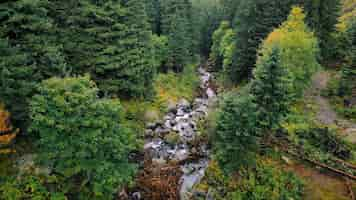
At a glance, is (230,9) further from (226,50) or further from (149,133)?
(149,133)

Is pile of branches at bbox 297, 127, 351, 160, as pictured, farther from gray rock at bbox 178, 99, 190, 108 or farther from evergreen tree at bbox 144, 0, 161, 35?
evergreen tree at bbox 144, 0, 161, 35

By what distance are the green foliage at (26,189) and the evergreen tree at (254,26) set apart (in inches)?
901

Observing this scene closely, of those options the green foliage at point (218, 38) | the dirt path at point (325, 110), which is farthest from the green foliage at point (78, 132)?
the green foliage at point (218, 38)

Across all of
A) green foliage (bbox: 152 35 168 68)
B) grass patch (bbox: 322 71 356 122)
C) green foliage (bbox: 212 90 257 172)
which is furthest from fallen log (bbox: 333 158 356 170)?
green foliage (bbox: 152 35 168 68)

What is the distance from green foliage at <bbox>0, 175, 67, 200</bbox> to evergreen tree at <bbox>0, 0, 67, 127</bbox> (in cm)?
320

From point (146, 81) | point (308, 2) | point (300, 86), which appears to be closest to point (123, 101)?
point (146, 81)

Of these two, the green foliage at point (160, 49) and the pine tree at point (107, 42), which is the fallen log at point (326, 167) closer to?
the pine tree at point (107, 42)

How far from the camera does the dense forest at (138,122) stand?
40.0 feet

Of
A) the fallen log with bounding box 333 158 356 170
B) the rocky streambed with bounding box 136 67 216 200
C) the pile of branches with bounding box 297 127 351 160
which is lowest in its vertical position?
the rocky streambed with bounding box 136 67 216 200

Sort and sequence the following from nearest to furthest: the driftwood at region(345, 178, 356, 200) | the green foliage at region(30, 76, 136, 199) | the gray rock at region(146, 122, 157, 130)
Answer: the green foliage at region(30, 76, 136, 199) → the driftwood at region(345, 178, 356, 200) → the gray rock at region(146, 122, 157, 130)

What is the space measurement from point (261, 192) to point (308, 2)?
25665 millimetres

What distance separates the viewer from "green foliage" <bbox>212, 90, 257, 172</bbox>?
14.0 m

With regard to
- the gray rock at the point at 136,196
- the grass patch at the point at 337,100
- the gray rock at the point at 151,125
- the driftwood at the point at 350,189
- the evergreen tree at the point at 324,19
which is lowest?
the gray rock at the point at 136,196

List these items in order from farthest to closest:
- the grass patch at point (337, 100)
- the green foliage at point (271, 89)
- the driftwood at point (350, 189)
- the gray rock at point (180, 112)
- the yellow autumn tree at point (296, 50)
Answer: the gray rock at point (180, 112) → the grass patch at point (337, 100) → the yellow autumn tree at point (296, 50) → the green foliage at point (271, 89) → the driftwood at point (350, 189)
